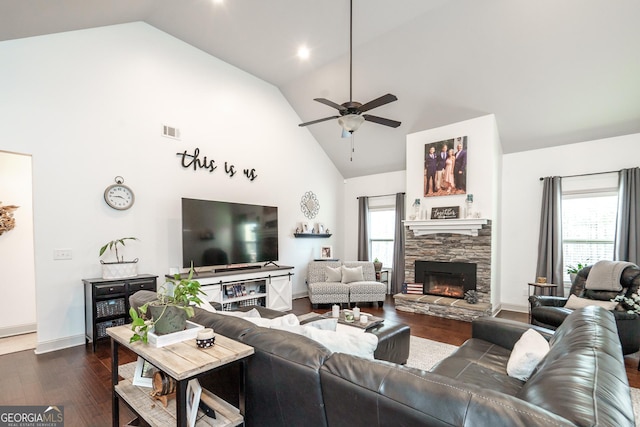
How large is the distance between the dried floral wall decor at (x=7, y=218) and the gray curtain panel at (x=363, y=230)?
20.4 ft

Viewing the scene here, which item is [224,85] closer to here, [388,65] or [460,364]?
[388,65]

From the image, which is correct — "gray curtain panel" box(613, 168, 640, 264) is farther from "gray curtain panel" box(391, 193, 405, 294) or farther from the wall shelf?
the wall shelf

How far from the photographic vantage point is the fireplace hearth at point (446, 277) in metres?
5.41

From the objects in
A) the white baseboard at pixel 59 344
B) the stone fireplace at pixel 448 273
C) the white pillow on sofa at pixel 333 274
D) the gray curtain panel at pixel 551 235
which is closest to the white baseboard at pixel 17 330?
the white baseboard at pixel 59 344

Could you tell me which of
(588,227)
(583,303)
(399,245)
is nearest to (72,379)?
(583,303)

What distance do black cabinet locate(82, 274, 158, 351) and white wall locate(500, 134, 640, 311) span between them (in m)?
6.10

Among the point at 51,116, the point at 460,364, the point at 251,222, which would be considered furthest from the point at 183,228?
the point at 460,364

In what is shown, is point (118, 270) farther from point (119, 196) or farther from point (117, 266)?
point (119, 196)

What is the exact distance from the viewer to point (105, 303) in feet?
12.1


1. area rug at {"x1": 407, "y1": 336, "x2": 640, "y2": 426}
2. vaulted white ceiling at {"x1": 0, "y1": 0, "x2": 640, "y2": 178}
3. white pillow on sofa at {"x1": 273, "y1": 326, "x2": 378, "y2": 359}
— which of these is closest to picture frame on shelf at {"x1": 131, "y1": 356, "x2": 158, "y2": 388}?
white pillow on sofa at {"x1": 273, "y1": 326, "x2": 378, "y2": 359}

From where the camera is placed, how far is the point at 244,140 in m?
5.77

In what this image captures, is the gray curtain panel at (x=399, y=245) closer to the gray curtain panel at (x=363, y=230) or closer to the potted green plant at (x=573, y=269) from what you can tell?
the gray curtain panel at (x=363, y=230)

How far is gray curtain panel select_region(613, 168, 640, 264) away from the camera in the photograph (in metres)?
4.42

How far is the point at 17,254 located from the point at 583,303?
754 centimetres
